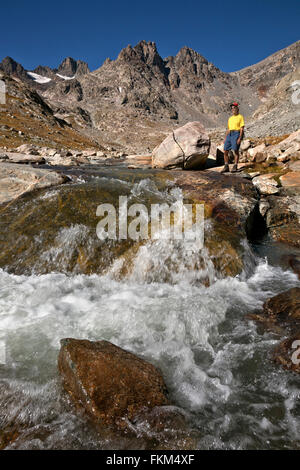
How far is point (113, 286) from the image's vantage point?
24.4 feet

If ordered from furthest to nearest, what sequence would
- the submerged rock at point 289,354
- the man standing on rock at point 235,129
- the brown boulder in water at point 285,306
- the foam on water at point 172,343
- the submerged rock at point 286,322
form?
1. the man standing on rock at point 235,129
2. the brown boulder in water at point 285,306
3. the submerged rock at point 286,322
4. the submerged rock at point 289,354
5. the foam on water at point 172,343

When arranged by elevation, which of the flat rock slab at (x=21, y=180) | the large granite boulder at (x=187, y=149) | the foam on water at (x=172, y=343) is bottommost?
the foam on water at (x=172, y=343)

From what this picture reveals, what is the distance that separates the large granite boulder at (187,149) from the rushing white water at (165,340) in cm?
748

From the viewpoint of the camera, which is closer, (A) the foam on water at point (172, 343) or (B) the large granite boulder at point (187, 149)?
(A) the foam on water at point (172, 343)

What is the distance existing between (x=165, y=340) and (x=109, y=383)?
76.8 inches

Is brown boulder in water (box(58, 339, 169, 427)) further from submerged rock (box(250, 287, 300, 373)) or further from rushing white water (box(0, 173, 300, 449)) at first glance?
submerged rock (box(250, 287, 300, 373))

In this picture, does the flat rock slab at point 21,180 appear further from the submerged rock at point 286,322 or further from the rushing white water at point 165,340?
the submerged rock at point 286,322

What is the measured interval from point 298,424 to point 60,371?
3597mm

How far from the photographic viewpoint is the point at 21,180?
11445mm

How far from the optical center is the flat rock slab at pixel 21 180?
34.7 feet

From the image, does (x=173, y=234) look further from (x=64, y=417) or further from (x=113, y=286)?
(x=64, y=417)

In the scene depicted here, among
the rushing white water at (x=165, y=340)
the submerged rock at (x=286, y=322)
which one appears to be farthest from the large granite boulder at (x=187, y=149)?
the submerged rock at (x=286, y=322)

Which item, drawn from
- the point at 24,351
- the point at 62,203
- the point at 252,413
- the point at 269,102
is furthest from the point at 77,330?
the point at 269,102

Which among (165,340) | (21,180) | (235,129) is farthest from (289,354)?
(21,180)
